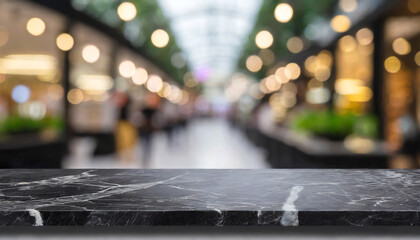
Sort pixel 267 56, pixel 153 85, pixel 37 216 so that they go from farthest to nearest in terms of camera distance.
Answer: pixel 267 56
pixel 153 85
pixel 37 216

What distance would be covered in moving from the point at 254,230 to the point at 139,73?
75.2 ft

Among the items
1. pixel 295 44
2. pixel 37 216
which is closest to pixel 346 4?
pixel 295 44

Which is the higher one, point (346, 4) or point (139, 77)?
point (346, 4)

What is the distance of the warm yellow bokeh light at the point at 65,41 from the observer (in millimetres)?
11848

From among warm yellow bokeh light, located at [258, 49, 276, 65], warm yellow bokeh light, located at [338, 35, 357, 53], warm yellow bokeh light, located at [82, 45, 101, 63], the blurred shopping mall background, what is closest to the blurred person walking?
the blurred shopping mall background

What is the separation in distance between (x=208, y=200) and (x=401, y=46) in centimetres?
1235

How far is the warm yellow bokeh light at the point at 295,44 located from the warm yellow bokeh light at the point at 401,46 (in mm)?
10441

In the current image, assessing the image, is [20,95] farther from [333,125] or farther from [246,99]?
[333,125]

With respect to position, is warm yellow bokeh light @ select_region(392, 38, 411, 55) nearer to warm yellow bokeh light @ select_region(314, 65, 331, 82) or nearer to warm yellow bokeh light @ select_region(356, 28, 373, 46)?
warm yellow bokeh light @ select_region(356, 28, 373, 46)

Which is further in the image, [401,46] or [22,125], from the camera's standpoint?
[401,46]

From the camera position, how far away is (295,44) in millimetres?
24500

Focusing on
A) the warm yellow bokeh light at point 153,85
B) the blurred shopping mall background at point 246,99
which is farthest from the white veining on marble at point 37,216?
the warm yellow bokeh light at point 153,85

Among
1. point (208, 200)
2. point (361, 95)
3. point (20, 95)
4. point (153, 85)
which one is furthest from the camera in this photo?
point (153, 85)

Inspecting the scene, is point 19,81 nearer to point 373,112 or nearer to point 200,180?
point 373,112
